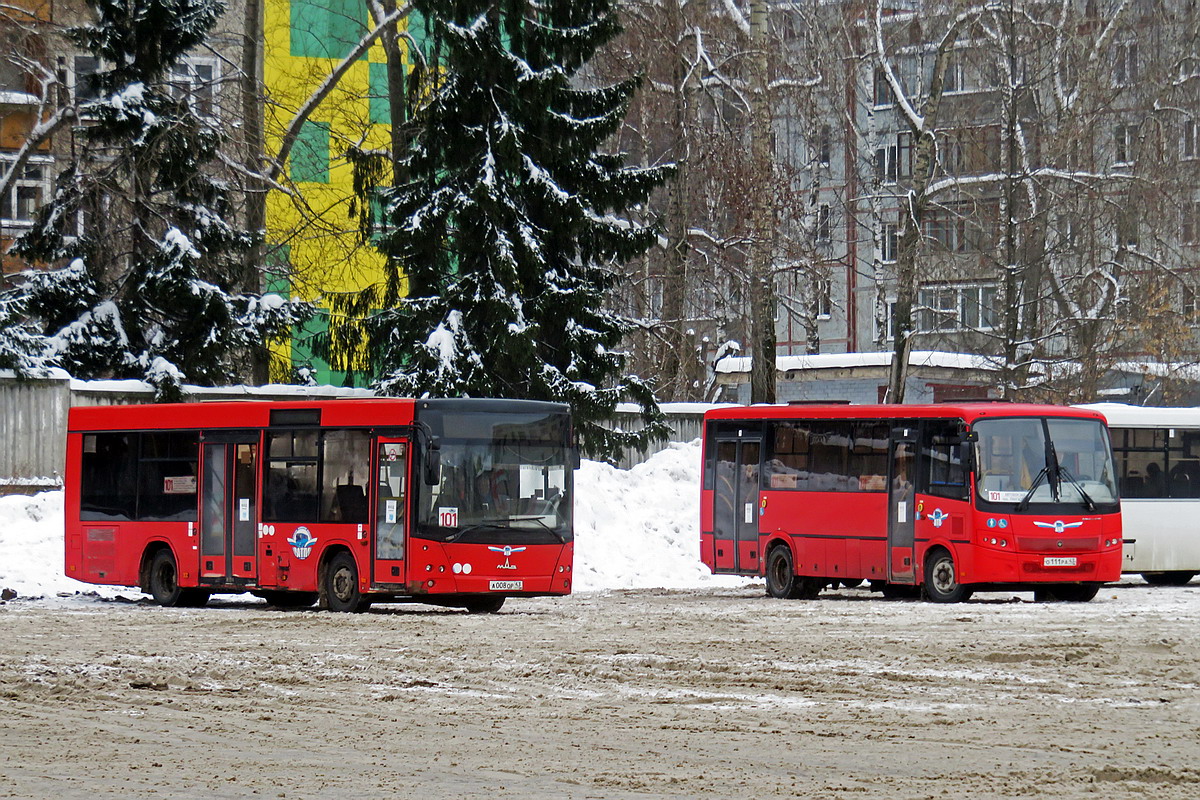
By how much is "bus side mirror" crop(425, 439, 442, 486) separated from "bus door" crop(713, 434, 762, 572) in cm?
662

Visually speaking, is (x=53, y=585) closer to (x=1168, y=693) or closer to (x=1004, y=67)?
(x=1168, y=693)

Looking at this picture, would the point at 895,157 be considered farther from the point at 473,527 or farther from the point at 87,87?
the point at 473,527

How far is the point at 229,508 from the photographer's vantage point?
1049 inches

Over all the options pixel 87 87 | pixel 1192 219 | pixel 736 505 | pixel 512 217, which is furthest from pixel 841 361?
pixel 736 505

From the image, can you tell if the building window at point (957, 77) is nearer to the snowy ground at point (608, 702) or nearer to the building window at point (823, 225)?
the building window at point (823, 225)

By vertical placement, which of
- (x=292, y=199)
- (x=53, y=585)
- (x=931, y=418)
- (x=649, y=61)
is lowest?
(x=53, y=585)

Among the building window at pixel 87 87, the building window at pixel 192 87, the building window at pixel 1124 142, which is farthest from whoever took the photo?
the building window at pixel 1124 142

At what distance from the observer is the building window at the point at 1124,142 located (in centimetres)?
4947

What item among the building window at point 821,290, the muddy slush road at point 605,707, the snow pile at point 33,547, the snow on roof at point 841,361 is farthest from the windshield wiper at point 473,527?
the snow on roof at point 841,361

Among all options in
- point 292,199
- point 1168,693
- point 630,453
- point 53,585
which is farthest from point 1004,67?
point 1168,693

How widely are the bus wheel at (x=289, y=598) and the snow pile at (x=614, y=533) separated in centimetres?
309

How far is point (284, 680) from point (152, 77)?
22.1 metres

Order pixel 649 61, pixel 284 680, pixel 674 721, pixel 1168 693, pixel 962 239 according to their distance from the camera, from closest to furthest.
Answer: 1. pixel 674 721
2. pixel 1168 693
3. pixel 284 680
4. pixel 649 61
5. pixel 962 239

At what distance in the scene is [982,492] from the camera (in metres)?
25.8
